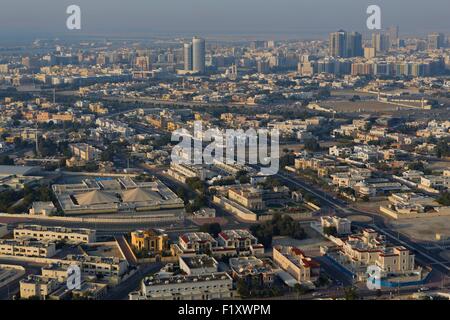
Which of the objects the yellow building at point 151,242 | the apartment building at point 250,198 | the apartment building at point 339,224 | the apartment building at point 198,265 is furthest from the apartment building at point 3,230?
the apartment building at point 339,224

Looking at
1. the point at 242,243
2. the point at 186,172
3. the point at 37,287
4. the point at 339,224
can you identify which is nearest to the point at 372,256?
the point at 339,224

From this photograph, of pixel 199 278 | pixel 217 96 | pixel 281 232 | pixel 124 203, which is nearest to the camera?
pixel 199 278

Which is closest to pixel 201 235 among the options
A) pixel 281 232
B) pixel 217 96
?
pixel 281 232

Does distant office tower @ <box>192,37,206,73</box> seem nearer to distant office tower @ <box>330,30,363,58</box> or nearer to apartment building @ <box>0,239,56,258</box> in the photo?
distant office tower @ <box>330,30,363,58</box>

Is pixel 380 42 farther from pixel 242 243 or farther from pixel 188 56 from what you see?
pixel 242 243

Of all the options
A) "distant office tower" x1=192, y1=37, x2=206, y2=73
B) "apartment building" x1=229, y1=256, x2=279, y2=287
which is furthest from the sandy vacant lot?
"distant office tower" x1=192, y1=37, x2=206, y2=73
